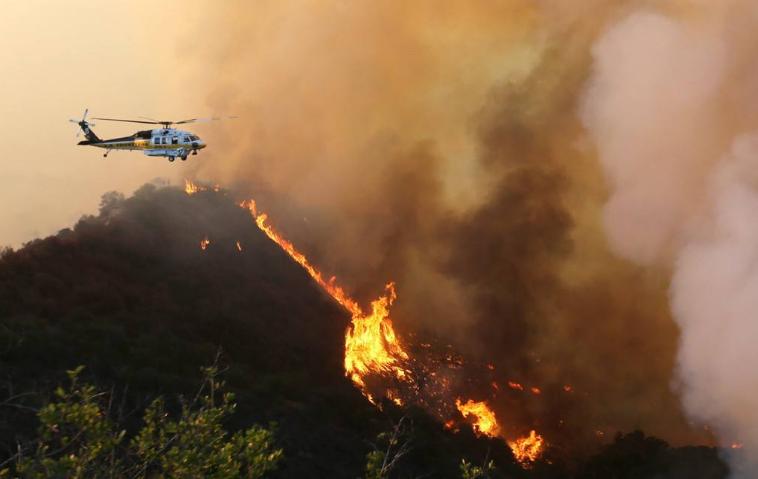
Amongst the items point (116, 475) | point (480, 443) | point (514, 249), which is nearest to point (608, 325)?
point (514, 249)

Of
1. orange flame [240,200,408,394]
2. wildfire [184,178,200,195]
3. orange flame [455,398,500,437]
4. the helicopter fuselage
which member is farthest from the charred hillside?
the helicopter fuselage

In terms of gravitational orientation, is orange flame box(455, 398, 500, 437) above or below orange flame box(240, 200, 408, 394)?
below

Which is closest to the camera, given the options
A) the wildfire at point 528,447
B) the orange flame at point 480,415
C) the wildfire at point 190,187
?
the wildfire at point 528,447

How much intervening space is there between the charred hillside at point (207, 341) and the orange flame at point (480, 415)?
2.85m

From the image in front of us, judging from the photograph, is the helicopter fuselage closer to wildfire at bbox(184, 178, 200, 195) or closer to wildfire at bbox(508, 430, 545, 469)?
wildfire at bbox(508, 430, 545, 469)

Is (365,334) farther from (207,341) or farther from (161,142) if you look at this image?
(161,142)

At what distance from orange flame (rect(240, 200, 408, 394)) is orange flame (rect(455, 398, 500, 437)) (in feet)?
18.2

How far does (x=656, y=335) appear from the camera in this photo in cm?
6925

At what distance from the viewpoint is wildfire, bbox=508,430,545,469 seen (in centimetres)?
5253

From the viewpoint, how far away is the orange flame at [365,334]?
5888 cm

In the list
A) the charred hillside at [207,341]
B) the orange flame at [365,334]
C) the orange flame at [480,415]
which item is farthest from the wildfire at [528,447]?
the orange flame at [365,334]

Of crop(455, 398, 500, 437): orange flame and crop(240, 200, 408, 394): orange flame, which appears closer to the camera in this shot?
crop(455, 398, 500, 437): orange flame

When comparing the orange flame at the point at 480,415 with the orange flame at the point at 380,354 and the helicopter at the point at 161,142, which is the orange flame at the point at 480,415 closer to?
the orange flame at the point at 380,354

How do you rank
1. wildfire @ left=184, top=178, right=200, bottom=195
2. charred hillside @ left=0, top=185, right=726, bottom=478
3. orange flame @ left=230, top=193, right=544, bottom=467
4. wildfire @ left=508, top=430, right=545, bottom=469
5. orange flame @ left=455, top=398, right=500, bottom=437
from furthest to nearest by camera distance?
wildfire @ left=184, top=178, right=200, bottom=195
orange flame @ left=455, top=398, right=500, bottom=437
orange flame @ left=230, top=193, right=544, bottom=467
wildfire @ left=508, top=430, right=545, bottom=469
charred hillside @ left=0, top=185, right=726, bottom=478
